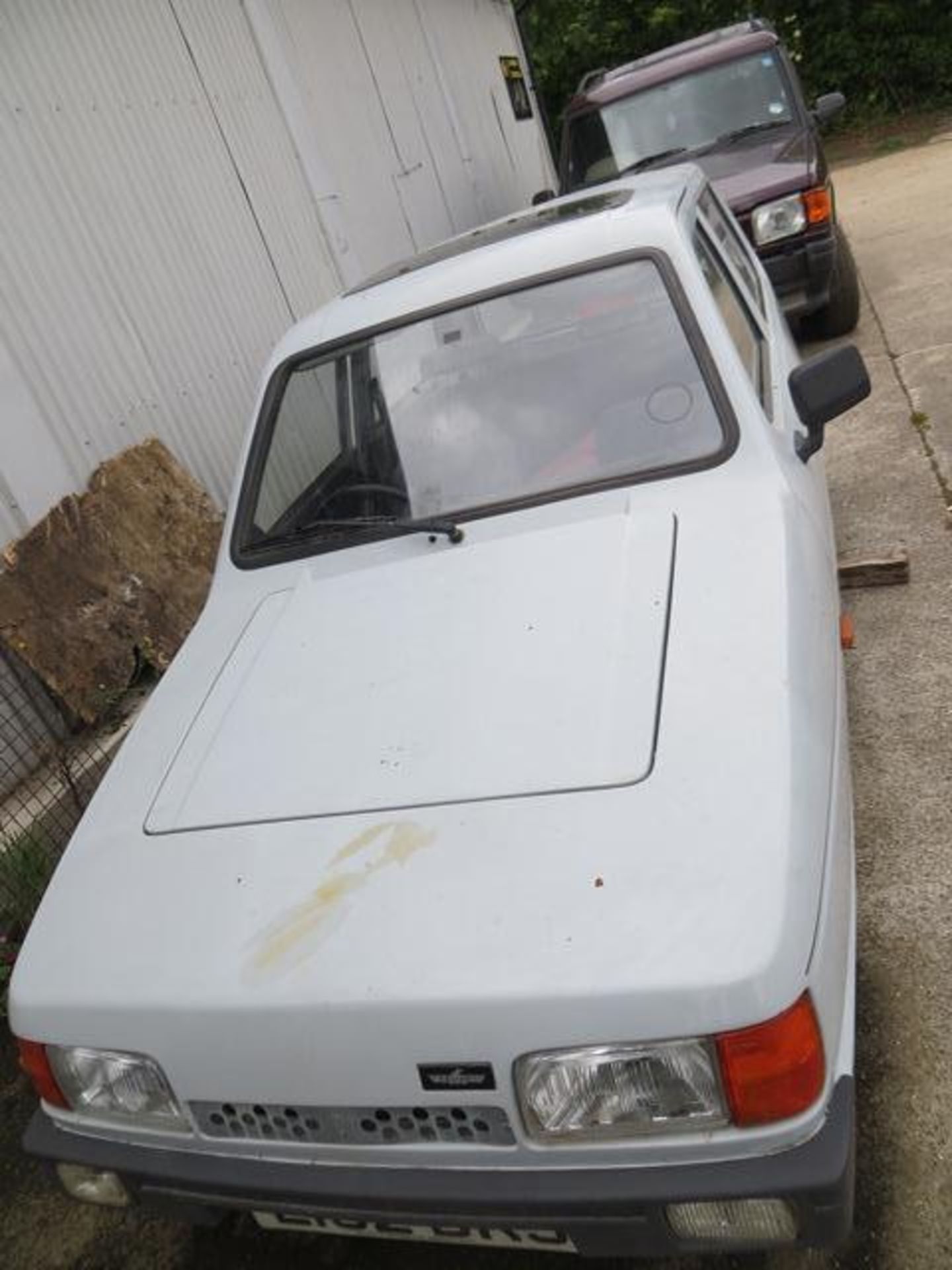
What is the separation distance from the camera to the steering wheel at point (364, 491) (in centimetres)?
269

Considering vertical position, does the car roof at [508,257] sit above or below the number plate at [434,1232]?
above

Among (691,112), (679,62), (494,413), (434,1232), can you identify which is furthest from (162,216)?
(434,1232)

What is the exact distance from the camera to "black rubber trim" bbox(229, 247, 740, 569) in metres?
2.44

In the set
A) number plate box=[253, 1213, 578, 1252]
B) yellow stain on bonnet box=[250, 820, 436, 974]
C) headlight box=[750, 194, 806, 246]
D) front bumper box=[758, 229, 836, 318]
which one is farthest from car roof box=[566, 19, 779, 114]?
number plate box=[253, 1213, 578, 1252]

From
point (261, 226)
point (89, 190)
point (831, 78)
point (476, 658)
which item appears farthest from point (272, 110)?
point (831, 78)

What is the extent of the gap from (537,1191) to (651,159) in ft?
22.8

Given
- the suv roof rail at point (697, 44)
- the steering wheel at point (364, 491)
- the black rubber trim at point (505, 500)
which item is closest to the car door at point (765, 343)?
the black rubber trim at point (505, 500)

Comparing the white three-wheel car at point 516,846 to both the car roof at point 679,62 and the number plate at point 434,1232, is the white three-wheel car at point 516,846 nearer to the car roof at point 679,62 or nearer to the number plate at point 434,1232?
the number plate at point 434,1232

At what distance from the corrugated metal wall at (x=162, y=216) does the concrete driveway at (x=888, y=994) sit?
2.55 meters

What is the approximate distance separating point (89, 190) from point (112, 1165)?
4.25 m

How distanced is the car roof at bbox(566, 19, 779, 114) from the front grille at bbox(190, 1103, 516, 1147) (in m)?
7.31

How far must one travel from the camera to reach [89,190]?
4637 mm

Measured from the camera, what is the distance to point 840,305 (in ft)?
21.7

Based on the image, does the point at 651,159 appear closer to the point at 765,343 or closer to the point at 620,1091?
the point at 765,343
